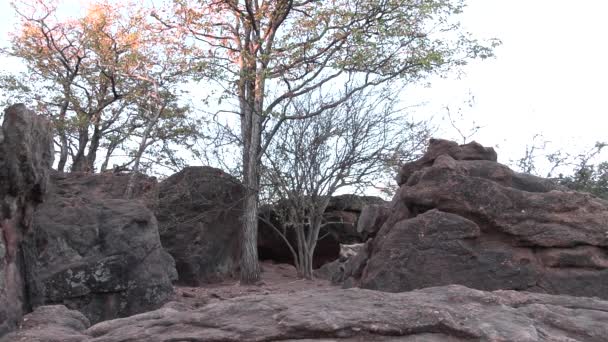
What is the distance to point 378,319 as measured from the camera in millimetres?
3369

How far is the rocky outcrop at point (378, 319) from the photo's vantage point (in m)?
3.31

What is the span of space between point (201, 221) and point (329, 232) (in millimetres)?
5230

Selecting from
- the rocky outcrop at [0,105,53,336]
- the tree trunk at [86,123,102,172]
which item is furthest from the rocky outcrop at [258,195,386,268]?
the rocky outcrop at [0,105,53,336]

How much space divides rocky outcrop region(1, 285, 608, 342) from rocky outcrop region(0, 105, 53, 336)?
126 centimetres

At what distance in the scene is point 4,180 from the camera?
16.6ft

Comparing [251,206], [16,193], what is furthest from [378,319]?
[251,206]

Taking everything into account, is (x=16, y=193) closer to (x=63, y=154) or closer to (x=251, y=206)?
(x=251, y=206)

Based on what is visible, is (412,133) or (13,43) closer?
(412,133)

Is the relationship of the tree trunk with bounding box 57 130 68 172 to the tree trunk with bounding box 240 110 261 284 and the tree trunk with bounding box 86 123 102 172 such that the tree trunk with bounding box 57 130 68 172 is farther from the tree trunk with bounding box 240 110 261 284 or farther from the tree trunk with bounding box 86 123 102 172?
the tree trunk with bounding box 240 110 261 284

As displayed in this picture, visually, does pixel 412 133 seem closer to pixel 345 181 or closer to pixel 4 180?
pixel 345 181

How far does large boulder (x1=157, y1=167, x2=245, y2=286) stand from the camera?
594 inches

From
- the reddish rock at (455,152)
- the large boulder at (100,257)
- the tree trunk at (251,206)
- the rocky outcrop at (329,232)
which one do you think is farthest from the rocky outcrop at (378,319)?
the rocky outcrop at (329,232)

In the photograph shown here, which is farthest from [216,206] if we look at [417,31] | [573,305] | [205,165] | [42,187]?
[573,305]

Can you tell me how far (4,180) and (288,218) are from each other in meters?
12.9
